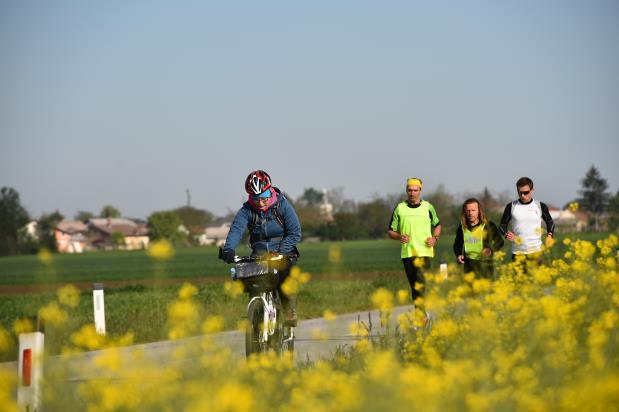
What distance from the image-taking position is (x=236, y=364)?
6.04m

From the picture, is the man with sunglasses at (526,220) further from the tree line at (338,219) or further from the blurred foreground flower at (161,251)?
the tree line at (338,219)

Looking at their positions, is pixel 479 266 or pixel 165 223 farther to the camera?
pixel 165 223

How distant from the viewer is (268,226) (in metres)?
10.6

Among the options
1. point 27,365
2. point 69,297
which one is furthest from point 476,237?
point 27,365

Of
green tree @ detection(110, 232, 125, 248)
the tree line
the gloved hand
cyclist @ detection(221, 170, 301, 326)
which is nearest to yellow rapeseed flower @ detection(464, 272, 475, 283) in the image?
cyclist @ detection(221, 170, 301, 326)

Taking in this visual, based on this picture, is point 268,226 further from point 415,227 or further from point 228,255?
point 415,227

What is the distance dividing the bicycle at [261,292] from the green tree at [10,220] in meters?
127

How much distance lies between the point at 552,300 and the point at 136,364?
255 cm

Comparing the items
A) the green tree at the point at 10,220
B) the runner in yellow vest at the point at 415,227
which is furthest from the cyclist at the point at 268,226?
the green tree at the point at 10,220

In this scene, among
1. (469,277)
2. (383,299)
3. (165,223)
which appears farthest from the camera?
(165,223)

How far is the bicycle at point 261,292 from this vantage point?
10227 mm

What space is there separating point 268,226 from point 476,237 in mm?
3091

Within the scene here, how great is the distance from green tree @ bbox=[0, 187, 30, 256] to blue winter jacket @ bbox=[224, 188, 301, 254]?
127m

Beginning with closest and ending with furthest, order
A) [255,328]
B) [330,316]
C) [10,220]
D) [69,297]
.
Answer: [330,316] → [69,297] → [255,328] → [10,220]
